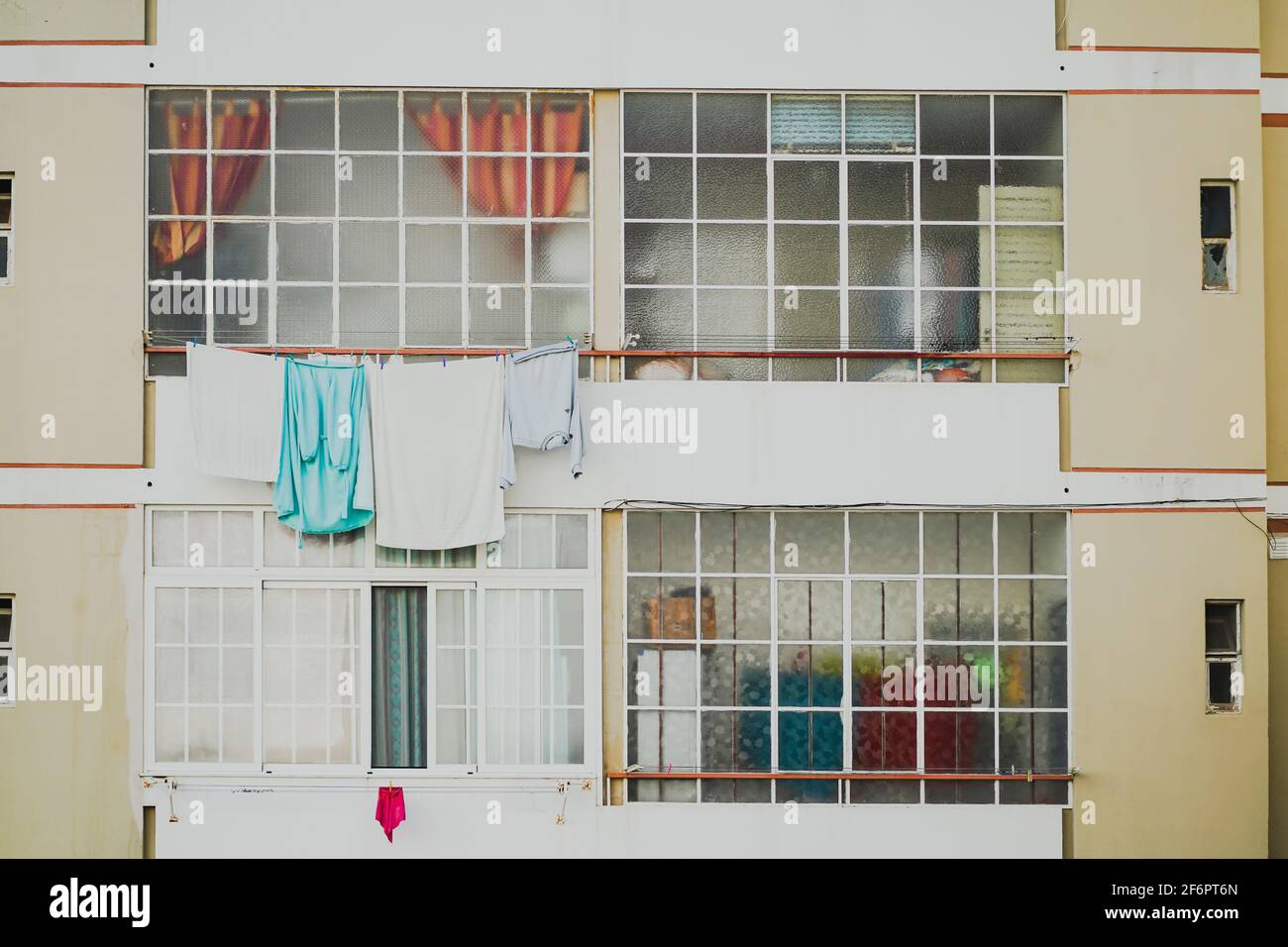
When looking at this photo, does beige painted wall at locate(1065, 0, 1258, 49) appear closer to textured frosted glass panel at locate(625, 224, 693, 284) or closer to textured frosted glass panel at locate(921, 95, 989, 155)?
textured frosted glass panel at locate(921, 95, 989, 155)

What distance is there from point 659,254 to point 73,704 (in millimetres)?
5926

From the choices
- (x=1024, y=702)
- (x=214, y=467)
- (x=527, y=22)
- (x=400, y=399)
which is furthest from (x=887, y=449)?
(x=214, y=467)

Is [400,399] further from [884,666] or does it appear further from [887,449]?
[884,666]

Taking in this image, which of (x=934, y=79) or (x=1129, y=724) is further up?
(x=934, y=79)

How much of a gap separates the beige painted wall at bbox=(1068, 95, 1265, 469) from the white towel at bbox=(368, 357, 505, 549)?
4733mm

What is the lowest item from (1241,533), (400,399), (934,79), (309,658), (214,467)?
(309,658)

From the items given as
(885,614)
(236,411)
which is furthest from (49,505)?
(885,614)

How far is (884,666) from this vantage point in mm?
8844

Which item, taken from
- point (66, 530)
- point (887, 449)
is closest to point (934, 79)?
point (887, 449)

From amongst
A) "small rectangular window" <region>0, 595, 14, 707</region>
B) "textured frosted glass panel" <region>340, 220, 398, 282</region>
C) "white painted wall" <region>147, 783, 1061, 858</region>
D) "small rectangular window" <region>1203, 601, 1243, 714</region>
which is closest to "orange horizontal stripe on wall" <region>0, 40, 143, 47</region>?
"textured frosted glass panel" <region>340, 220, 398, 282</region>

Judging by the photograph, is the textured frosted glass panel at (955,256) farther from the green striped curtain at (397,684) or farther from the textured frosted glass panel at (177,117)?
the textured frosted glass panel at (177,117)

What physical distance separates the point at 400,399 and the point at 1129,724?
638 centimetres

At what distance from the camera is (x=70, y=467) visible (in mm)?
8648

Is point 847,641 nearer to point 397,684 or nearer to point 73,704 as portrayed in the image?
point 397,684
